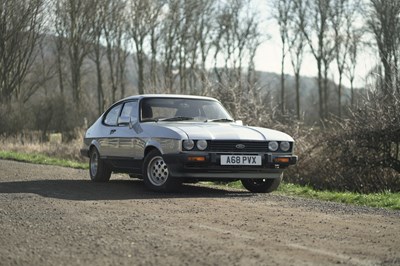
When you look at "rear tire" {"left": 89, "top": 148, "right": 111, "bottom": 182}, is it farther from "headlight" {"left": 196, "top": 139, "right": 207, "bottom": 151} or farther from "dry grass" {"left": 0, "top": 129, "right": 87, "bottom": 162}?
"dry grass" {"left": 0, "top": 129, "right": 87, "bottom": 162}

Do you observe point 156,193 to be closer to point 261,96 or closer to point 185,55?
point 261,96

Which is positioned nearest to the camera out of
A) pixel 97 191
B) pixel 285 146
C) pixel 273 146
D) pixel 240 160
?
pixel 240 160

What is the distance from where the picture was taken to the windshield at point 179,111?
10.5 metres

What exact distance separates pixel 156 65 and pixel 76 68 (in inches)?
306

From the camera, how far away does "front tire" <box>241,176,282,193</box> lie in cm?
1020

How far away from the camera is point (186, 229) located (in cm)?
618

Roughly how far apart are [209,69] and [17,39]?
44.3ft

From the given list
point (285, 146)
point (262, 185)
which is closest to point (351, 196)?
point (285, 146)

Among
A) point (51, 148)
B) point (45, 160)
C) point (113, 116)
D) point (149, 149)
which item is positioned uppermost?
point (113, 116)

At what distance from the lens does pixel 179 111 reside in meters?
10.6

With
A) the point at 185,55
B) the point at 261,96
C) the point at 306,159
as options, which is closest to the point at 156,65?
the point at 185,55

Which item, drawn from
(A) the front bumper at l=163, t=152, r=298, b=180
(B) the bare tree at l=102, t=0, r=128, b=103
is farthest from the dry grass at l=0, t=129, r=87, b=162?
(B) the bare tree at l=102, t=0, r=128, b=103

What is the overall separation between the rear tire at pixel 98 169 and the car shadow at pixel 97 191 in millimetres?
201

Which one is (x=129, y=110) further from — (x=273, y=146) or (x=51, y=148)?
(x=51, y=148)
